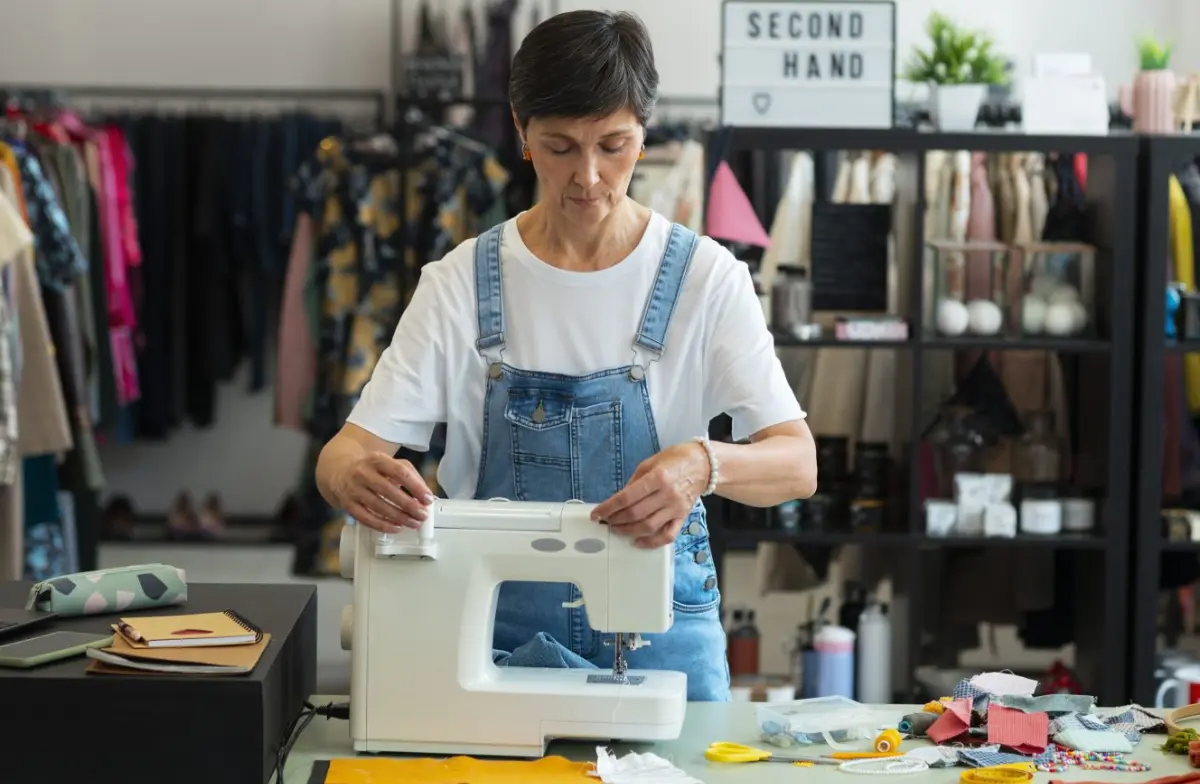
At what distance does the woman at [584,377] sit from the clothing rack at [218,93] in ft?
16.8

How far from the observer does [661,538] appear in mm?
1968

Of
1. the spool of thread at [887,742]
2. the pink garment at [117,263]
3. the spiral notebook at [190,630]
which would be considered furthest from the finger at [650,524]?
the pink garment at [117,263]

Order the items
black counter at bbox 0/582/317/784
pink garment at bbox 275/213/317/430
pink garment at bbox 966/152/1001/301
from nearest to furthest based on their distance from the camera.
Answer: black counter at bbox 0/582/317/784
pink garment at bbox 966/152/1001/301
pink garment at bbox 275/213/317/430

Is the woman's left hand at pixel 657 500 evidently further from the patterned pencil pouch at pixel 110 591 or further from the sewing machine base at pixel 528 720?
the patterned pencil pouch at pixel 110 591

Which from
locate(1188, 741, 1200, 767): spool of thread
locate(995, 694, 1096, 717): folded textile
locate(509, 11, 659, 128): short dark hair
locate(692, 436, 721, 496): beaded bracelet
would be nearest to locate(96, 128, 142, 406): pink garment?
locate(509, 11, 659, 128): short dark hair

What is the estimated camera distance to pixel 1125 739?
2018 millimetres

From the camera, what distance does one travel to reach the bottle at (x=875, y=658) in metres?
4.56

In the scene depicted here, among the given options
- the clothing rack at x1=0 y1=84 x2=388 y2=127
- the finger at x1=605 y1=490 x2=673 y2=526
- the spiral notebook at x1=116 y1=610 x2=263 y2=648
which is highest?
the clothing rack at x1=0 y1=84 x2=388 y2=127

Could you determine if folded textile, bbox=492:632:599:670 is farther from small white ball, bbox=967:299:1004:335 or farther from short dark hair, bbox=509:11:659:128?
small white ball, bbox=967:299:1004:335

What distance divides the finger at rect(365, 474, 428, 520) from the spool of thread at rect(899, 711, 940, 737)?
67cm

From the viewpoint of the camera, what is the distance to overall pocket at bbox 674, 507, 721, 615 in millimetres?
2217

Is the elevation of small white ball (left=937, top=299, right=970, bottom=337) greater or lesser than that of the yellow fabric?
lesser

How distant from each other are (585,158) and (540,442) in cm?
41

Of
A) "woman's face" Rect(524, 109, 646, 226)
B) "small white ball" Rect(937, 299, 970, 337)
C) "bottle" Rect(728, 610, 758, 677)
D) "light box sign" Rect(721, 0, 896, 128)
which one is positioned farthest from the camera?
"bottle" Rect(728, 610, 758, 677)
